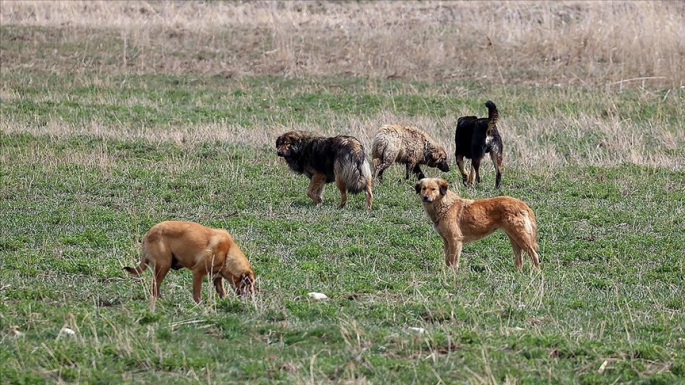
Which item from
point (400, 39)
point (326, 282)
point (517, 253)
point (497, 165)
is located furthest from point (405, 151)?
point (400, 39)

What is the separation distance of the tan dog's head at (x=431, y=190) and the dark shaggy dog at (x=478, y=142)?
13.5 feet

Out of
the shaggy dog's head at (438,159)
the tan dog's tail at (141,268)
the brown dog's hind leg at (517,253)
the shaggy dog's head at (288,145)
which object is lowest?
the shaggy dog's head at (438,159)

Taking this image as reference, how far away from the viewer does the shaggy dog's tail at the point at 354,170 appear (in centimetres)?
1354

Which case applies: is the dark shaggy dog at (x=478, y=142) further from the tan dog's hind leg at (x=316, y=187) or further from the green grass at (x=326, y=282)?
the tan dog's hind leg at (x=316, y=187)

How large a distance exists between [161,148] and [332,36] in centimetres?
1271

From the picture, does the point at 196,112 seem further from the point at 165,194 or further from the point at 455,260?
the point at 455,260

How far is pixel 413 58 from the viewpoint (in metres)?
26.9

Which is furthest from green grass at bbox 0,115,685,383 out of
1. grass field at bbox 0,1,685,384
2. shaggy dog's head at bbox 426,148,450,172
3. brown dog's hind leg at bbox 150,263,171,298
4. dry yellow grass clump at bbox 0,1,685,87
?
dry yellow grass clump at bbox 0,1,685,87

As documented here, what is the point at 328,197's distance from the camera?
48.3 ft

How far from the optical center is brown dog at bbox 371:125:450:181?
15.4 metres

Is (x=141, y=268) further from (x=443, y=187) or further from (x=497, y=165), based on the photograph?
(x=497, y=165)

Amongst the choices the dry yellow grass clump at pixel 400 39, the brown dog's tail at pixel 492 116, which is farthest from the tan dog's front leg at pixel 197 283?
the dry yellow grass clump at pixel 400 39

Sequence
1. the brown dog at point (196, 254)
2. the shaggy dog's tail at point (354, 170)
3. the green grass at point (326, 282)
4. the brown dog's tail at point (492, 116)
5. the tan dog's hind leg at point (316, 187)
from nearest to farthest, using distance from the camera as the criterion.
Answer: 1. the green grass at point (326, 282)
2. the brown dog at point (196, 254)
3. the shaggy dog's tail at point (354, 170)
4. the tan dog's hind leg at point (316, 187)
5. the brown dog's tail at point (492, 116)

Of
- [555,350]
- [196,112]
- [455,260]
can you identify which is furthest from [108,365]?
[196,112]
